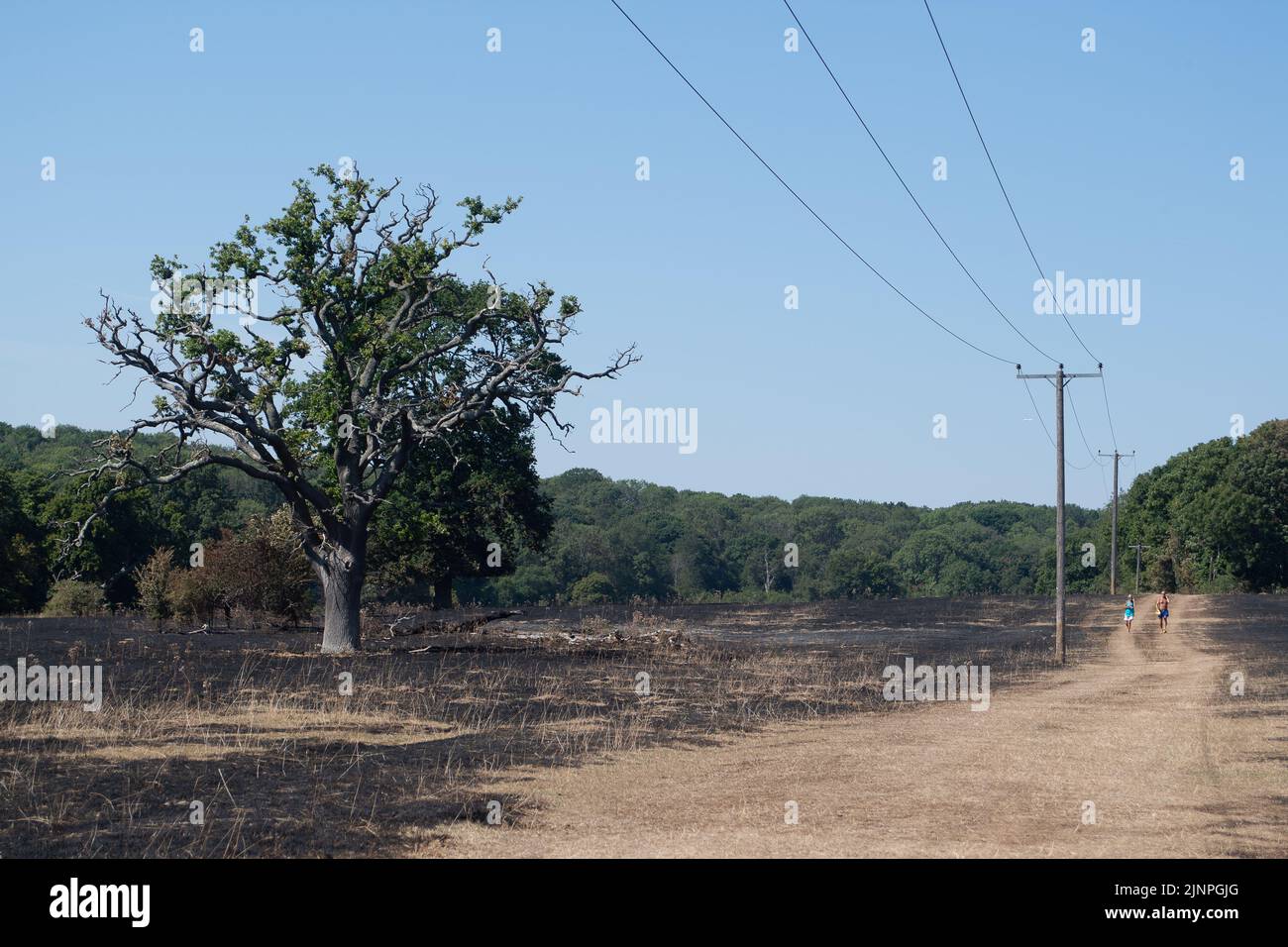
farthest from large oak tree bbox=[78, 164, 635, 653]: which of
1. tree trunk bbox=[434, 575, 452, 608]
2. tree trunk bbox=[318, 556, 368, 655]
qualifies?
tree trunk bbox=[434, 575, 452, 608]

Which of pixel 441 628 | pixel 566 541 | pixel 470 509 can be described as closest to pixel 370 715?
pixel 441 628

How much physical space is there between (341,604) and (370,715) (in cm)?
1131

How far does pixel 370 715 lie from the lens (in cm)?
2038

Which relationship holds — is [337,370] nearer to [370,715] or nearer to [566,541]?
[370,715]

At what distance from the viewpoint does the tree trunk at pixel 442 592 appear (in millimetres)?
56406

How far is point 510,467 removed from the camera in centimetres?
4988

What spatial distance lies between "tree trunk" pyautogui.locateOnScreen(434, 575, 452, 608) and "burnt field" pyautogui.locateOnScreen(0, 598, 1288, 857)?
1180 cm

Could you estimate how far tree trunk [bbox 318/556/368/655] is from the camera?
3114 cm

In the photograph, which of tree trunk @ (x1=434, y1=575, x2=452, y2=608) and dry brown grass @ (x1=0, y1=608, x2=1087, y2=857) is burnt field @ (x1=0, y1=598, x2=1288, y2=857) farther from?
tree trunk @ (x1=434, y1=575, x2=452, y2=608)

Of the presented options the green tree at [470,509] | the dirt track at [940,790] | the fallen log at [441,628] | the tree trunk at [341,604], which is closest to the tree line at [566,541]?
the green tree at [470,509]

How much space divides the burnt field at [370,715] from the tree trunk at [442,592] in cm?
1180
